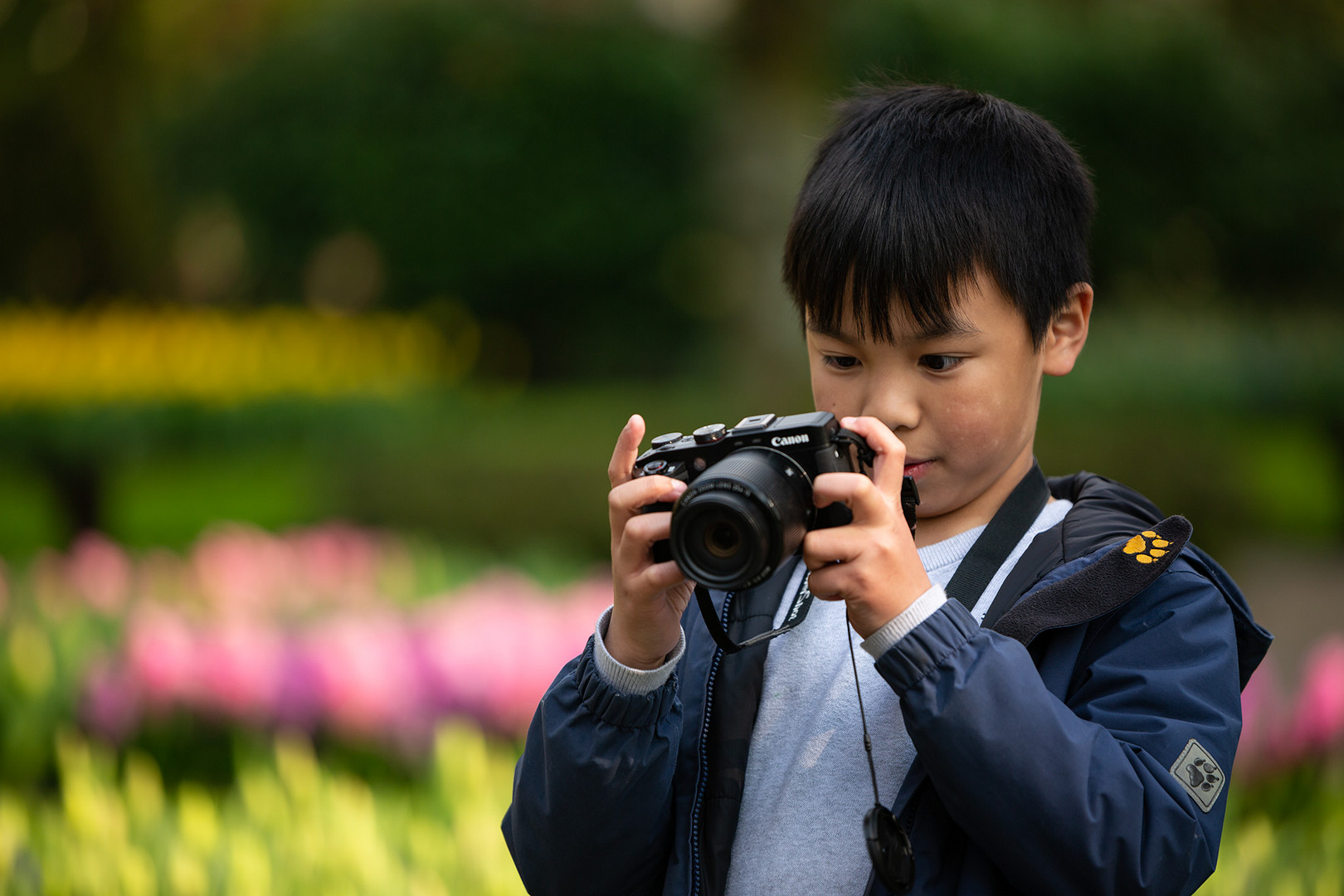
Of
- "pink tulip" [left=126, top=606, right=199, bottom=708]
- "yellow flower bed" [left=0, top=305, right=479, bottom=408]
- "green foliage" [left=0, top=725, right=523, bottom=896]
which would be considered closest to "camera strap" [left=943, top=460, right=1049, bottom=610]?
"green foliage" [left=0, top=725, right=523, bottom=896]

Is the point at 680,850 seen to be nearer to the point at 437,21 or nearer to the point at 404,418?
the point at 404,418

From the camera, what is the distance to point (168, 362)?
224 inches

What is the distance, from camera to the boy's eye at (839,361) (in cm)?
141

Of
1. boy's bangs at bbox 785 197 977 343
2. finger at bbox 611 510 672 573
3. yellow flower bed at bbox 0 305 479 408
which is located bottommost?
yellow flower bed at bbox 0 305 479 408

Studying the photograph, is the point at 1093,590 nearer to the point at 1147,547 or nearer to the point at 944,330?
the point at 1147,547

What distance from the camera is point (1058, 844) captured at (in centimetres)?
115

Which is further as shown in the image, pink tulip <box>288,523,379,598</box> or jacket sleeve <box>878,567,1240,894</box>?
pink tulip <box>288,523,379,598</box>

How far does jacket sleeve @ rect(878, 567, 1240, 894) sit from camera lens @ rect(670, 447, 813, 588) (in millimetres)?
157

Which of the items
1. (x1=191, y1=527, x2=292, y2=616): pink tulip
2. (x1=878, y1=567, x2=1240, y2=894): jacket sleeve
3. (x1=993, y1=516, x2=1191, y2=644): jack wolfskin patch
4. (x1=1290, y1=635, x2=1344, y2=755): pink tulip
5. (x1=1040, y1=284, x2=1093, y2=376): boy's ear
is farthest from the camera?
(x1=191, y1=527, x2=292, y2=616): pink tulip

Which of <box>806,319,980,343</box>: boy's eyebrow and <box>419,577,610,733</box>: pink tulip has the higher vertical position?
<box>806,319,980,343</box>: boy's eyebrow

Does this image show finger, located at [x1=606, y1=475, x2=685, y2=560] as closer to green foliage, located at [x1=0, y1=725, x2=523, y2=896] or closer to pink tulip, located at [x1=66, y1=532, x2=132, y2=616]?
green foliage, located at [x1=0, y1=725, x2=523, y2=896]

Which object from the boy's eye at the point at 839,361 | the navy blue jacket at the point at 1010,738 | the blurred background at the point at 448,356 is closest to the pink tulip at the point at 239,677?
the blurred background at the point at 448,356

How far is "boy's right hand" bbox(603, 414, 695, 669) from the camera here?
49.6 inches

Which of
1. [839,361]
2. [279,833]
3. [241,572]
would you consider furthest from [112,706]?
[839,361]
